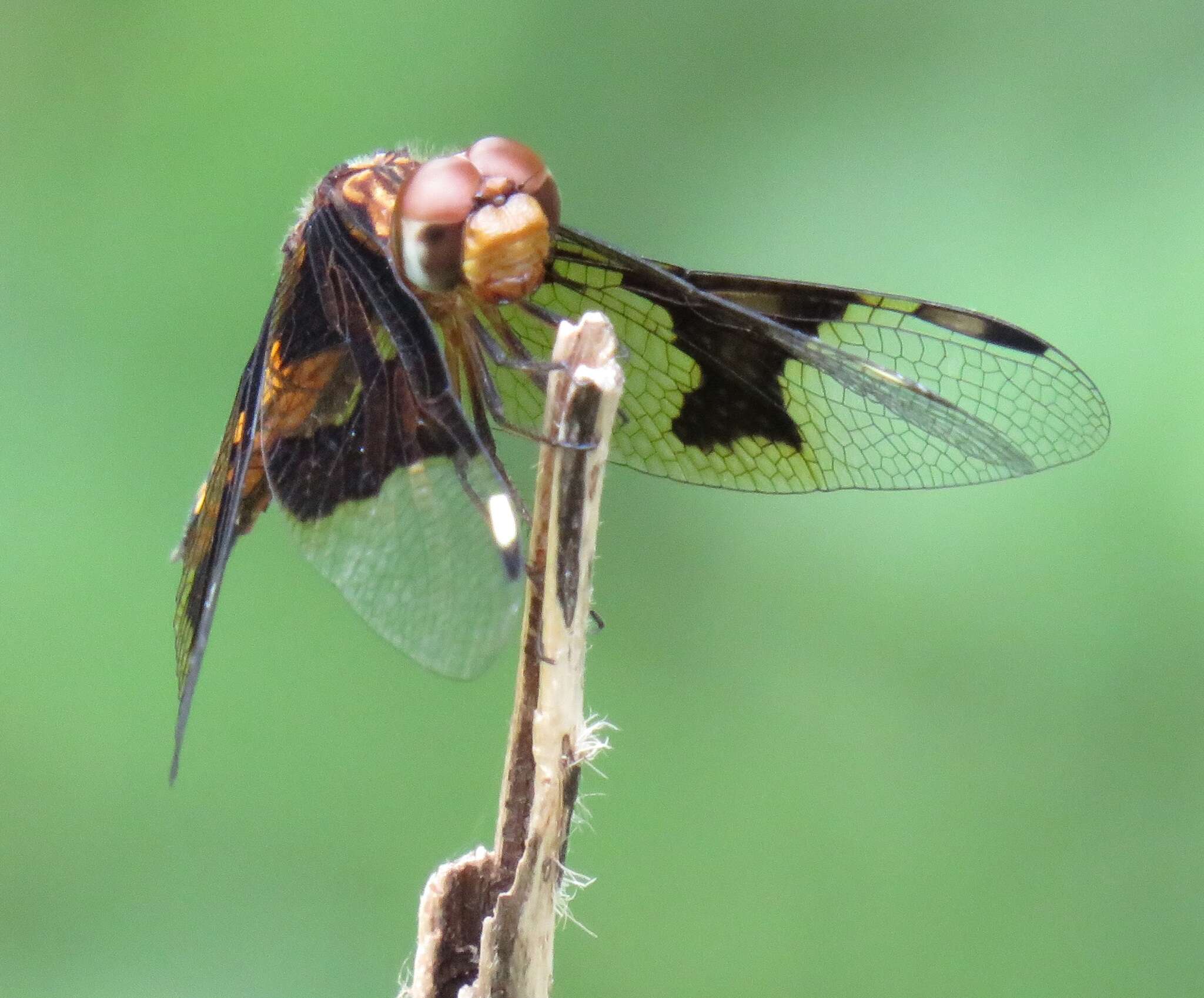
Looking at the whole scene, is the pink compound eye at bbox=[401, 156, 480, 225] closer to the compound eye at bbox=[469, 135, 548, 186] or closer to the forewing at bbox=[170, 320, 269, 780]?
the compound eye at bbox=[469, 135, 548, 186]

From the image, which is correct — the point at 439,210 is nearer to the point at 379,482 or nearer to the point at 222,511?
the point at 379,482

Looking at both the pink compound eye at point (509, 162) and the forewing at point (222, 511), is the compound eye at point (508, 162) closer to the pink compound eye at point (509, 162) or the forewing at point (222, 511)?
the pink compound eye at point (509, 162)

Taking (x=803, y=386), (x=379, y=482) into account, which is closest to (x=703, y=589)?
(x=803, y=386)

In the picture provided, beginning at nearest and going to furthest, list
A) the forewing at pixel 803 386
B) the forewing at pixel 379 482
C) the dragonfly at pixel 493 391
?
the forewing at pixel 379 482 < the dragonfly at pixel 493 391 < the forewing at pixel 803 386

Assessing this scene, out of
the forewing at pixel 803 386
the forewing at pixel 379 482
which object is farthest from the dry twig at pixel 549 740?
the forewing at pixel 803 386

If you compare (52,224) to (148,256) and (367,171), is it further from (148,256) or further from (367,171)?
(367,171)

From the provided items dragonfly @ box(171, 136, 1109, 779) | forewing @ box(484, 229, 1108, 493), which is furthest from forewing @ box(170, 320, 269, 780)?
forewing @ box(484, 229, 1108, 493)

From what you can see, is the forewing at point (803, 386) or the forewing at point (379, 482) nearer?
the forewing at point (379, 482)
